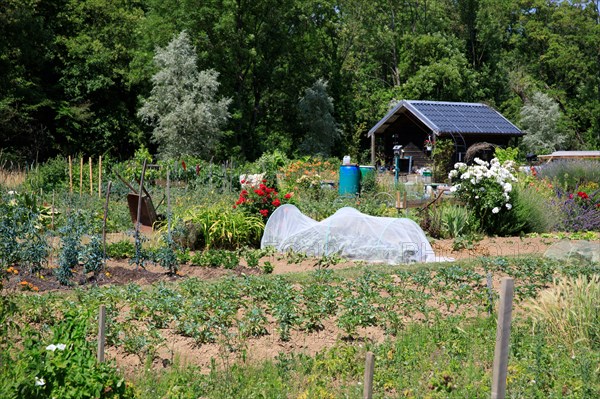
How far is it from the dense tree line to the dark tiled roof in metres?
9.40

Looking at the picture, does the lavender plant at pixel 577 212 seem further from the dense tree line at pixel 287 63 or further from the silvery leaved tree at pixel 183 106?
the dense tree line at pixel 287 63

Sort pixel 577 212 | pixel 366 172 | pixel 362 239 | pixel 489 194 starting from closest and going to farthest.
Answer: pixel 362 239 < pixel 489 194 < pixel 577 212 < pixel 366 172

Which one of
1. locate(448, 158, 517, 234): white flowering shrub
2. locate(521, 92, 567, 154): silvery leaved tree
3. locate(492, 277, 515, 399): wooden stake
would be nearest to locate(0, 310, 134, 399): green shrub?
locate(492, 277, 515, 399): wooden stake

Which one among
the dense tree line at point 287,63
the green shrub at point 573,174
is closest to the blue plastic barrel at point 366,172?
the green shrub at point 573,174

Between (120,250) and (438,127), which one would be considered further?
(438,127)

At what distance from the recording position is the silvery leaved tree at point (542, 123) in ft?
149

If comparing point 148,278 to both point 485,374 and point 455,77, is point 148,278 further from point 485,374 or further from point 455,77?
point 455,77

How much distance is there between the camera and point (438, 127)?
28.0 m

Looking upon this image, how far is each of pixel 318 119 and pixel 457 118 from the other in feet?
36.6

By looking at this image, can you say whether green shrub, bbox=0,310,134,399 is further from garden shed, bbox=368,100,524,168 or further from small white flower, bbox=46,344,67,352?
garden shed, bbox=368,100,524,168

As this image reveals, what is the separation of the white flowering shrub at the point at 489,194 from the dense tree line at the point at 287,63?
20100 mm

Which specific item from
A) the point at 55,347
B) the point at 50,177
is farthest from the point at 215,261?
the point at 50,177

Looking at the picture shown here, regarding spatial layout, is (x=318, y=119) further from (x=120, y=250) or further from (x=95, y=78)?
(x=120, y=250)

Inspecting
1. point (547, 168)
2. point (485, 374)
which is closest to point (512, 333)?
point (485, 374)
